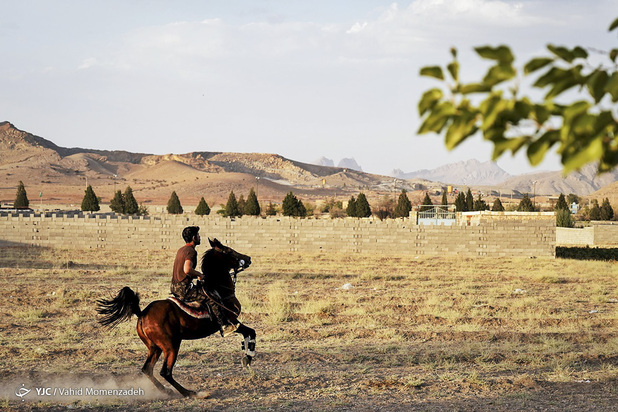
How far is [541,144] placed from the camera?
208cm

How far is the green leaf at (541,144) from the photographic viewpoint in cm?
206

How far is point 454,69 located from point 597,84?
1.44ft

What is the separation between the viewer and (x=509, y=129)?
2.10m

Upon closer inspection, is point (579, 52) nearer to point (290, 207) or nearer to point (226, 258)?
point (226, 258)

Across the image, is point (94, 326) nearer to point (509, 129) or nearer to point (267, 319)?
point (267, 319)

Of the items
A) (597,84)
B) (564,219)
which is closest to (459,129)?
(597,84)

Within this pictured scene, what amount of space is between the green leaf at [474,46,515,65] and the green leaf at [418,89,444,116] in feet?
0.63

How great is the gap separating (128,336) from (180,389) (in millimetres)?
4766

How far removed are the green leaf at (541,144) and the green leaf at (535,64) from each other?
0.20 m

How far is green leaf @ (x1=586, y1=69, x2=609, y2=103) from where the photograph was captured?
2037 millimetres

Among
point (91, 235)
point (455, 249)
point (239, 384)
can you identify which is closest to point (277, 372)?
point (239, 384)

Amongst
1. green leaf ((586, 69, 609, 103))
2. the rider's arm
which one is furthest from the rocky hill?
green leaf ((586, 69, 609, 103))

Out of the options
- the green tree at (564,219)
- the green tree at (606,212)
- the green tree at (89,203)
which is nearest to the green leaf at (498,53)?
the green tree at (564,219)

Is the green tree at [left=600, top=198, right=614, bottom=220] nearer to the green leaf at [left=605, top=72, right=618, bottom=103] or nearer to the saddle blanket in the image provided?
the saddle blanket
